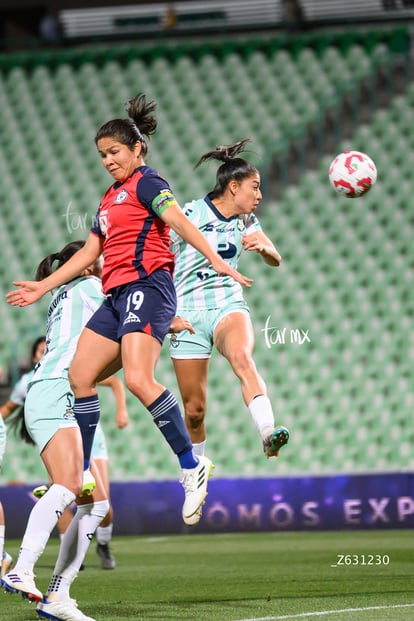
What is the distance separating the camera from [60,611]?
4934mm

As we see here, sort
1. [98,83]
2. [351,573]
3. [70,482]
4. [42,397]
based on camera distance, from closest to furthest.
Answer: [70,482] < [42,397] < [351,573] < [98,83]

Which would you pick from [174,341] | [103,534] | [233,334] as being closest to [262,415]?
[233,334]

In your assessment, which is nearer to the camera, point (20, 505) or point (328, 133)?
point (20, 505)

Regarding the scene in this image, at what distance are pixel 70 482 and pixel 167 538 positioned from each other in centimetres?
569

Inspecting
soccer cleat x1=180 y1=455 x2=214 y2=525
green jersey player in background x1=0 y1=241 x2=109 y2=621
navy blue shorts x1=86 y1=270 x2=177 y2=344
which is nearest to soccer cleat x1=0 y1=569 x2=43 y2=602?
green jersey player in background x1=0 y1=241 x2=109 y2=621

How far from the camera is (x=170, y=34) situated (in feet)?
62.5

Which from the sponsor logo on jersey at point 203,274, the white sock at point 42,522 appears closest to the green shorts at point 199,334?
the sponsor logo on jersey at point 203,274

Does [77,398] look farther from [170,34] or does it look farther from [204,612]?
[170,34]

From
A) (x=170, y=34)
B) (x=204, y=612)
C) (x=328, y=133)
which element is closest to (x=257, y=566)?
(x=204, y=612)

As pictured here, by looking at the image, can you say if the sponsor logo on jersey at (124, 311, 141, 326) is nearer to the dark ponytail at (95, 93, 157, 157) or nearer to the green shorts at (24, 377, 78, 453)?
the green shorts at (24, 377, 78, 453)

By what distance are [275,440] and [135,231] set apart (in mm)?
1265

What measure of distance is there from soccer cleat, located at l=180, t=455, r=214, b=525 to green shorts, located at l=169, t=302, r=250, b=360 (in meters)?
1.36

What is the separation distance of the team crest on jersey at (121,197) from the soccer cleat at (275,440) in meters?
1.37

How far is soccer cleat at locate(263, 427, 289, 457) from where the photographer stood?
553 centimetres
